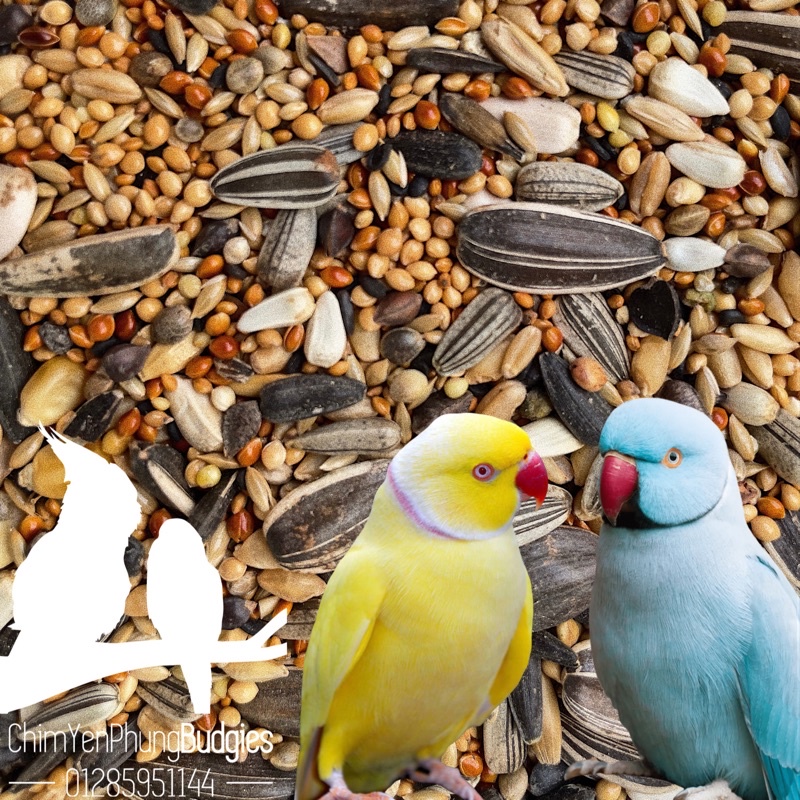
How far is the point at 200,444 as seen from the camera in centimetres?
98

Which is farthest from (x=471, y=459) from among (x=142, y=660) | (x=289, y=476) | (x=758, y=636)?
(x=142, y=660)

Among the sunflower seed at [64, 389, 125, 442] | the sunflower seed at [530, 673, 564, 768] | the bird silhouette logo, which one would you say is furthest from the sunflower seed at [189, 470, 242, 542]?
the sunflower seed at [530, 673, 564, 768]

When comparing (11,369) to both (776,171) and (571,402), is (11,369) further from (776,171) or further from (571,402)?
(776,171)

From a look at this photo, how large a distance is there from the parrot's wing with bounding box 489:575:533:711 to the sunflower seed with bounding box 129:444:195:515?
61 cm

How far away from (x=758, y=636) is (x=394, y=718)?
20cm

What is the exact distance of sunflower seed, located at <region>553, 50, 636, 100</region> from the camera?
3.33 feet

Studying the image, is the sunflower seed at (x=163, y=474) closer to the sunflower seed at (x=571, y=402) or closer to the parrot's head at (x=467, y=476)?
the sunflower seed at (x=571, y=402)

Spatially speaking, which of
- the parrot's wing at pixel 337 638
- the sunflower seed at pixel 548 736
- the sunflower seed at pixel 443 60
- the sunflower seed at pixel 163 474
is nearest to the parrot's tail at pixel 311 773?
the parrot's wing at pixel 337 638

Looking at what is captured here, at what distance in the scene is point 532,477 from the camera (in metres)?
0.40

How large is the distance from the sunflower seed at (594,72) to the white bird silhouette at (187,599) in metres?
0.72

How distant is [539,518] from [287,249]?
0.44 metres

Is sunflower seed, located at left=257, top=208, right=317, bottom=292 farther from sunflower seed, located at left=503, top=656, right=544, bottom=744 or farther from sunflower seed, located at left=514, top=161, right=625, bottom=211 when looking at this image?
sunflower seed, located at left=503, top=656, right=544, bottom=744

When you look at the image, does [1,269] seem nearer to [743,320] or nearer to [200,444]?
[200,444]

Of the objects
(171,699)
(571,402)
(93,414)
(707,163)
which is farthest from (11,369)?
(707,163)
